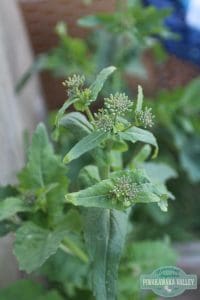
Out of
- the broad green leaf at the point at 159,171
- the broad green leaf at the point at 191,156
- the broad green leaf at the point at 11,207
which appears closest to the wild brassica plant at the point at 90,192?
the broad green leaf at the point at 11,207

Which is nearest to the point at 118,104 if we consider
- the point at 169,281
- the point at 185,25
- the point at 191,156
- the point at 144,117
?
the point at 144,117

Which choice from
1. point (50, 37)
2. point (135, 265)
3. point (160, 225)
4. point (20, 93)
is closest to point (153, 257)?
point (135, 265)

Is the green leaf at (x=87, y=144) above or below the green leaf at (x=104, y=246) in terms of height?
above

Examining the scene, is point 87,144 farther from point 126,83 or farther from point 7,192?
point 126,83

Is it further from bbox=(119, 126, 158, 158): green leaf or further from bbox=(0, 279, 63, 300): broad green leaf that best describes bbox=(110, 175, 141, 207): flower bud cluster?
bbox=(0, 279, 63, 300): broad green leaf

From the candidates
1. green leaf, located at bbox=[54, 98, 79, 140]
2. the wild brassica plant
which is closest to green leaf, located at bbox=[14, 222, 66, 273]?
the wild brassica plant

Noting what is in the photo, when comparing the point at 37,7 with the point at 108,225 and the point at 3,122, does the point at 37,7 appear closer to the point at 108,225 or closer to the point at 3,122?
the point at 3,122

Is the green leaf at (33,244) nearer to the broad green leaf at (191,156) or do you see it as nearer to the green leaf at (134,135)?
the green leaf at (134,135)
